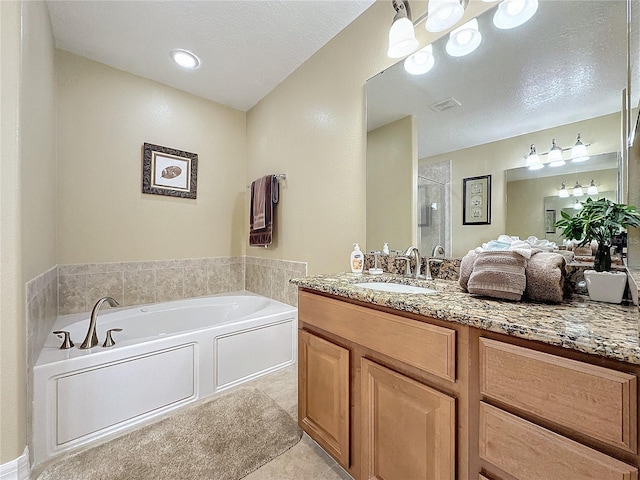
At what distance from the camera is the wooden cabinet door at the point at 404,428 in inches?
31.4

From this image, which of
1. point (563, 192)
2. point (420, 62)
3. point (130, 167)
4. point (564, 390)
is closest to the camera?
point (564, 390)

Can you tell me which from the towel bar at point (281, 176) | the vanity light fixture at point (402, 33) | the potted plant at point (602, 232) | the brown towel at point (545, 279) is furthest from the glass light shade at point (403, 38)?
the towel bar at point (281, 176)

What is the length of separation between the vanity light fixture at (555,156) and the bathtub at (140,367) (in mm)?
1953

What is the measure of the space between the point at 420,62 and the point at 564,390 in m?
1.59

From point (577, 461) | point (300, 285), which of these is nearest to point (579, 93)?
point (577, 461)

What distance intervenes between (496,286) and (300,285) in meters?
0.85

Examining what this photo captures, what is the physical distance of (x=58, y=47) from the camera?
2.07m

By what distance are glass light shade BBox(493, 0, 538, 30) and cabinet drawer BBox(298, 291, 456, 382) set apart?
4.40ft

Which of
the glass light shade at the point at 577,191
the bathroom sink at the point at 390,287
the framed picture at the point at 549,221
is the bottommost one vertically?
the bathroom sink at the point at 390,287

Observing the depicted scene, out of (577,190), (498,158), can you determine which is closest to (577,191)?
(577,190)

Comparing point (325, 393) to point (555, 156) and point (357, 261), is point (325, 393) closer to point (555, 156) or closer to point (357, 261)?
point (357, 261)

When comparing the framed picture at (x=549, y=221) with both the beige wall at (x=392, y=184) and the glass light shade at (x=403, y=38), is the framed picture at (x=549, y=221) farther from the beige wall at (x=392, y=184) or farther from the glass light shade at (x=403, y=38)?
the glass light shade at (x=403, y=38)

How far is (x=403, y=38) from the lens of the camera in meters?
1.41

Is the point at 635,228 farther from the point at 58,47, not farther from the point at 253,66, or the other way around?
the point at 58,47
